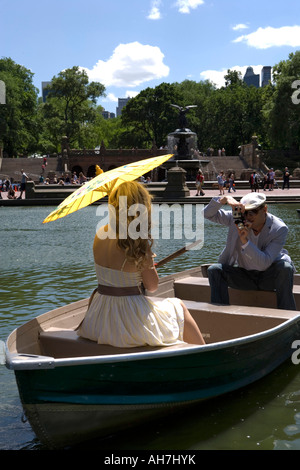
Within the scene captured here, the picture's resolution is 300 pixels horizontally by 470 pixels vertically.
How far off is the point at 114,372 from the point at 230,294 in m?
2.74

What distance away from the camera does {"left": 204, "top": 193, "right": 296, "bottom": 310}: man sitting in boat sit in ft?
18.9

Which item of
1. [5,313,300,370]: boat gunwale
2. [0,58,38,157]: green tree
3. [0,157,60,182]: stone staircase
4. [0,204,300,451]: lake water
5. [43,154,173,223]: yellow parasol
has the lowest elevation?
[0,204,300,451]: lake water

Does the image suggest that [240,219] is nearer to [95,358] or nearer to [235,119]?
[95,358]

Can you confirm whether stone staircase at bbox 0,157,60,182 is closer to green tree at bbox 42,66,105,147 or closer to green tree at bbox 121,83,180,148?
green tree at bbox 42,66,105,147

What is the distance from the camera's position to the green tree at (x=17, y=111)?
66000mm

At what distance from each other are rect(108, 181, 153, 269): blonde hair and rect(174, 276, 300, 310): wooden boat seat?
92.2 inches

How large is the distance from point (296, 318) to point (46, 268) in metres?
7.03

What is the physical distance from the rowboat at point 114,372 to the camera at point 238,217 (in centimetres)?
84

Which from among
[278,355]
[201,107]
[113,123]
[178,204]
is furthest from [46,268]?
[113,123]

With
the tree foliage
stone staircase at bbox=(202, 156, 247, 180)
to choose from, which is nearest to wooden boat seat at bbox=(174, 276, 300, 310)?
stone staircase at bbox=(202, 156, 247, 180)

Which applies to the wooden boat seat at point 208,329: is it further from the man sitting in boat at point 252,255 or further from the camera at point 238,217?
the camera at point 238,217

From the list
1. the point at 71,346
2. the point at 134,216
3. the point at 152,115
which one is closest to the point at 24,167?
the point at 152,115

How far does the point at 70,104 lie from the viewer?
260ft

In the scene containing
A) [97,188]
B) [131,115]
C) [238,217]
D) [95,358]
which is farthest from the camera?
[131,115]
